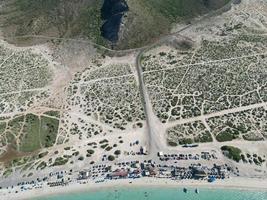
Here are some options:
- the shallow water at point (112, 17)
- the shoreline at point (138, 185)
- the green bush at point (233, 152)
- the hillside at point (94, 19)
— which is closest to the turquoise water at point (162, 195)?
the shoreline at point (138, 185)

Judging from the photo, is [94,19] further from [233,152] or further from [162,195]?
[162,195]

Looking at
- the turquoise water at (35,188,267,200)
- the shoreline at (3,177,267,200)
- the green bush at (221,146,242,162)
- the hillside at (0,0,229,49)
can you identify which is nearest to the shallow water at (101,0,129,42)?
the hillside at (0,0,229,49)

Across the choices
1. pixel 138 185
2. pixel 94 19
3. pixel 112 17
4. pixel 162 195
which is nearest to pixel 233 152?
pixel 162 195

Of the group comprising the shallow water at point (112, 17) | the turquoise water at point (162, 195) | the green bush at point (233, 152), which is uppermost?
the shallow water at point (112, 17)

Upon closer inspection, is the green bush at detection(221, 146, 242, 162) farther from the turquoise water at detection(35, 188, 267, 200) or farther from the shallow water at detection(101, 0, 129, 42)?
the shallow water at detection(101, 0, 129, 42)

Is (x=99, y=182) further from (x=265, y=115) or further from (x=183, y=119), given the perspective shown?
(x=265, y=115)

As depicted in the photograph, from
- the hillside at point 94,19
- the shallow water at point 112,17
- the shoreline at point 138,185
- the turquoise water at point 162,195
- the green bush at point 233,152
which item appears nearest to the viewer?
the turquoise water at point 162,195

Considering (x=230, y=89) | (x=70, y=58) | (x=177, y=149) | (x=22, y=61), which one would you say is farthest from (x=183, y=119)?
(x=22, y=61)

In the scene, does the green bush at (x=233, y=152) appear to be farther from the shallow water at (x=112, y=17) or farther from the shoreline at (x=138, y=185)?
the shallow water at (x=112, y=17)
